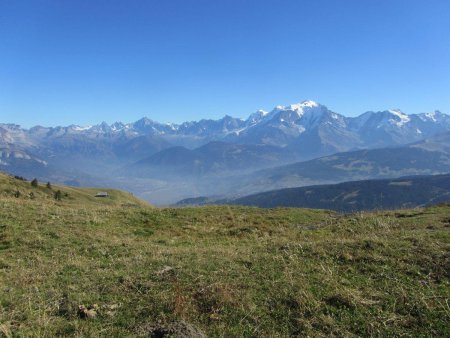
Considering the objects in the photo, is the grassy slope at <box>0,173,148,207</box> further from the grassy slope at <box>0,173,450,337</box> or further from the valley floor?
the valley floor

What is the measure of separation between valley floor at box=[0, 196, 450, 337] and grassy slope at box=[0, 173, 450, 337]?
0.11 ft

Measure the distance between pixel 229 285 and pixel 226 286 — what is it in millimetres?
263

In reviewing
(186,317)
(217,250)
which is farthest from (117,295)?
(217,250)

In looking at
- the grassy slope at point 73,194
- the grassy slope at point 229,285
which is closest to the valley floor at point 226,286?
the grassy slope at point 229,285

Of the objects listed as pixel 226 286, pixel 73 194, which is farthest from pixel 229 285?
pixel 73 194

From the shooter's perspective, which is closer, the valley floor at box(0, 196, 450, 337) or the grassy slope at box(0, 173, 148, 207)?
the valley floor at box(0, 196, 450, 337)

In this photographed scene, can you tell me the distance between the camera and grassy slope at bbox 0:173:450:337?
29.5 feet

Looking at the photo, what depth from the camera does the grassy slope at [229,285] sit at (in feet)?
29.5

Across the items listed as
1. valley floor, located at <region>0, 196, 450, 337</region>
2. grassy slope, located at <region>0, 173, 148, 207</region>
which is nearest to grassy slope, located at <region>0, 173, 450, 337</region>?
valley floor, located at <region>0, 196, 450, 337</region>

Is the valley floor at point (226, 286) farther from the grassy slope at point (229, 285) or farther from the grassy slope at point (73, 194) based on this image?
the grassy slope at point (73, 194)

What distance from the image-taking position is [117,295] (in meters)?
10.7

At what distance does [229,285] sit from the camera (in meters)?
11.1

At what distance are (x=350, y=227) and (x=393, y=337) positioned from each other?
15082 millimetres

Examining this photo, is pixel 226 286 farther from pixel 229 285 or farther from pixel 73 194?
pixel 73 194
